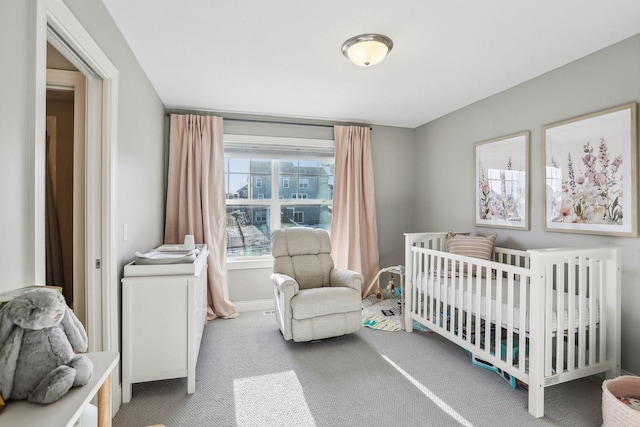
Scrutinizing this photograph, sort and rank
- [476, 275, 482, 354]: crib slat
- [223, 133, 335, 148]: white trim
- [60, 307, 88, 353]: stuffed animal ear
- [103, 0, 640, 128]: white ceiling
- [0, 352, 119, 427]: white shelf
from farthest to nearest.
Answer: [223, 133, 335, 148]: white trim, [476, 275, 482, 354]: crib slat, [103, 0, 640, 128]: white ceiling, [60, 307, 88, 353]: stuffed animal ear, [0, 352, 119, 427]: white shelf

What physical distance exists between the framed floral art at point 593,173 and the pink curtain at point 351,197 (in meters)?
1.93

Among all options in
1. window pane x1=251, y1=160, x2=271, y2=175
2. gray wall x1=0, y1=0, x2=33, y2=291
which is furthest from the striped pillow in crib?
gray wall x1=0, y1=0, x2=33, y2=291

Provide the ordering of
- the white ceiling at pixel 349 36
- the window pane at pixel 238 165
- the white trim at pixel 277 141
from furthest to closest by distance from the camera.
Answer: the window pane at pixel 238 165 → the white trim at pixel 277 141 → the white ceiling at pixel 349 36

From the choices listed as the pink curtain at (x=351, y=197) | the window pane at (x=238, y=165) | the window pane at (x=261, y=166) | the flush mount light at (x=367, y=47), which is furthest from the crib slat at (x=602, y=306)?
the window pane at (x=238, y=165)

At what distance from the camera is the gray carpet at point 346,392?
1.86 m

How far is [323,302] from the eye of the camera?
9.12ft

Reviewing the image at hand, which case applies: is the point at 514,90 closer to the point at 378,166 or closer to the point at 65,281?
the point at 378,166

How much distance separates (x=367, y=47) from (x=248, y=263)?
2.70 meters

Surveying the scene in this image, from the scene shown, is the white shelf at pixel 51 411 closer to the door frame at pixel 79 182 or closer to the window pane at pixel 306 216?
the door frame at pixel 79 182

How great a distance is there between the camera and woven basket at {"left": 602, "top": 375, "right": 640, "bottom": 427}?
151cm

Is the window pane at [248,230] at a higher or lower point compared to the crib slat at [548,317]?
higher

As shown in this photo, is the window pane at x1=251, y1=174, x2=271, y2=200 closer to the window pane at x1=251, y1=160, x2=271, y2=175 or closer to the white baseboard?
the window pane at x1=251, y1=160, x2=271, y2=175

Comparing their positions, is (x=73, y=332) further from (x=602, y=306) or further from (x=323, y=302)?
(x=602, y=306)

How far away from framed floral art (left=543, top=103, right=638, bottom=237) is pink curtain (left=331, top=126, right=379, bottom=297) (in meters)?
1.93
